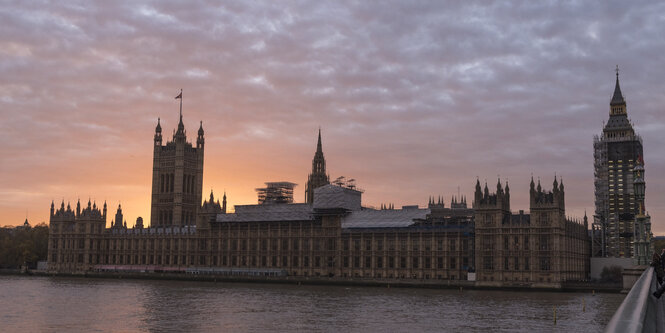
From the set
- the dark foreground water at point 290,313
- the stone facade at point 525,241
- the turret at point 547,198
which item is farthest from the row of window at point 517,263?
the dark foreground water at point 290,313

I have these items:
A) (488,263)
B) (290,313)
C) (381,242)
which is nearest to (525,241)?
(488,263)

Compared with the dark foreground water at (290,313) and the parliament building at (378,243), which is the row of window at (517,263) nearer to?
the parliament building at (378,243)

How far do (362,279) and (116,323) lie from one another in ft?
287

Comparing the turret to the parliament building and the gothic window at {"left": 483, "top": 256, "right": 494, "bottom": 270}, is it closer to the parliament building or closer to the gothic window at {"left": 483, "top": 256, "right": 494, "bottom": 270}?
the parliament building

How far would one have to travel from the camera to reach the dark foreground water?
65.9 meters

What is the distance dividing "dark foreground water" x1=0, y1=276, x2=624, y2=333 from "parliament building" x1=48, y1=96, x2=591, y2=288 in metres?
31.5

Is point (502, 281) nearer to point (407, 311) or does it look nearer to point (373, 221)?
point (373, 221)

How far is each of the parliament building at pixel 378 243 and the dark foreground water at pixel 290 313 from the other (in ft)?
103

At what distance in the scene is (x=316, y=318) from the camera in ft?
243

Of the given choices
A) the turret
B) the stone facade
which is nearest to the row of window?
the stone facade

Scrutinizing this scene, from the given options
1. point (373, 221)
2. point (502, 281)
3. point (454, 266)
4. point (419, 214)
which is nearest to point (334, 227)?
point (373, 221)

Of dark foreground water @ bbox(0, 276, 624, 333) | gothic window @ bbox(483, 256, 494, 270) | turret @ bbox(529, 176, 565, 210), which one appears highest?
turret @ bbox(529, 176, 565, 210)

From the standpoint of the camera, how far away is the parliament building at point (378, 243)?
140m

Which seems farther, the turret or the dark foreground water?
the turret
